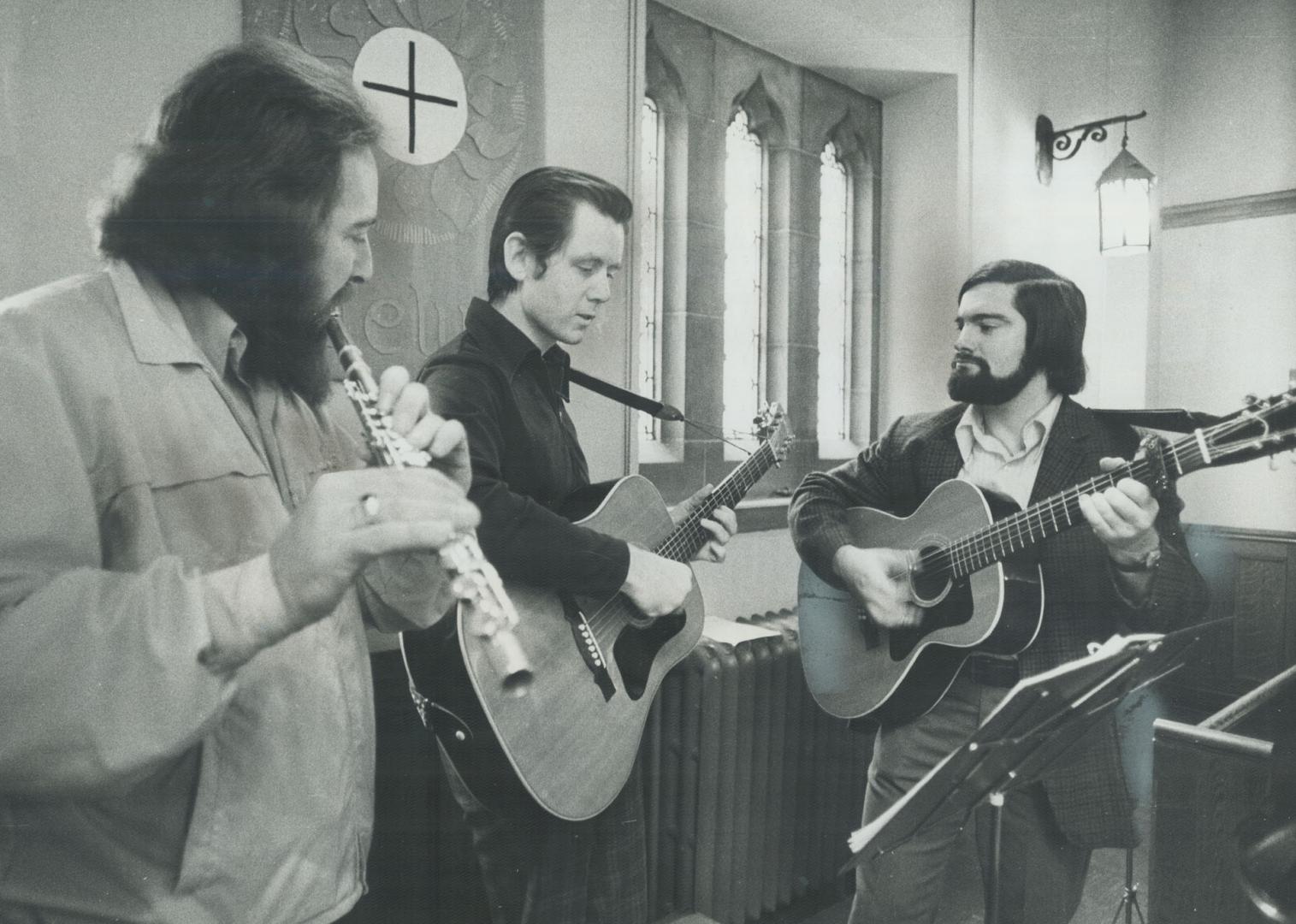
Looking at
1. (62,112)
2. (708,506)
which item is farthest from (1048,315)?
(62,112)

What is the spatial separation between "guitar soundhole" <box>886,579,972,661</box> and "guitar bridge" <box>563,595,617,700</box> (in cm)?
82

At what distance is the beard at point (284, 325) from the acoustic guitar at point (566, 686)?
536 mm

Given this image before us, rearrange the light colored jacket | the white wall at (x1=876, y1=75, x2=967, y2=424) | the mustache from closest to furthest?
the light colored jacket, the mustache, the white wall at (x1=876, y1=75, x2=967, y2=424)

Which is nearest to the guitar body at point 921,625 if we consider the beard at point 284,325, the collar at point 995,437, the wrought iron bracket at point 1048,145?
the collar at point 995,437

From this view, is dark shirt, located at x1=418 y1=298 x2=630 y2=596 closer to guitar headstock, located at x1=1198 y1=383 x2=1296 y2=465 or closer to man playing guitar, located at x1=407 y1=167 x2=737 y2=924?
man playing guitar, located at x1=407 y1=167 x2=737 y2=924

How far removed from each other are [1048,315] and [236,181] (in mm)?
1911

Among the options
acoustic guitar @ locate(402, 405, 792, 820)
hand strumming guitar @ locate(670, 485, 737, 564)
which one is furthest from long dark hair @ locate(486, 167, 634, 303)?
hand strumming guitar @ locate(670, 485, 737, 564)

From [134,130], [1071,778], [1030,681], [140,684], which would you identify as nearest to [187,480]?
[140,684]

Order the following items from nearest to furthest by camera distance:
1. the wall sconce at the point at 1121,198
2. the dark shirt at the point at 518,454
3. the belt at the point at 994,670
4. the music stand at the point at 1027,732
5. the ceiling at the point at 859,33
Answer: the music stand at the point at 1027,732
the dark shirt at the point at 518,454
the belt at the point at 994,670
the ceiling at the point at 859,33
the wall sconce at the point at 1121,198

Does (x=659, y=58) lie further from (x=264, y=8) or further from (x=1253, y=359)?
(x=1253, y=359)

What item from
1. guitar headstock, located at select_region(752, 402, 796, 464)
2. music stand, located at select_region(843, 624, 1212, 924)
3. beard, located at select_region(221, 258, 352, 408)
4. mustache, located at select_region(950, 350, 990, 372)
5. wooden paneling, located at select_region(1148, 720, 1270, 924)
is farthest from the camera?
mustache, located at select_region(950, 350, 990, 372)

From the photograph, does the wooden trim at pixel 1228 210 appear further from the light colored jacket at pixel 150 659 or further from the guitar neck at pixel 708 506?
the light colored jacket at pixel 150 659

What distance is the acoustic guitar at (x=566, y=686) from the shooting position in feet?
4.97

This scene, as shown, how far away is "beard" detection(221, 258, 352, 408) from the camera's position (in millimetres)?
1045
